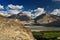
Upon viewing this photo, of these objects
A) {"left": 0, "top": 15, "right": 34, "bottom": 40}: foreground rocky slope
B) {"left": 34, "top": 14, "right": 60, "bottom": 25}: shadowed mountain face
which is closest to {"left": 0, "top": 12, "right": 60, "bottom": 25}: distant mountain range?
{"left": 34, "top": 14, "right": 60, "bottom": 25}: shadowed mountain face

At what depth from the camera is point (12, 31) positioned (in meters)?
3.95

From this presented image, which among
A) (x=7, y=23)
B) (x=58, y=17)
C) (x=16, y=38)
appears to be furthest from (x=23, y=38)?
(x=58, y=17)

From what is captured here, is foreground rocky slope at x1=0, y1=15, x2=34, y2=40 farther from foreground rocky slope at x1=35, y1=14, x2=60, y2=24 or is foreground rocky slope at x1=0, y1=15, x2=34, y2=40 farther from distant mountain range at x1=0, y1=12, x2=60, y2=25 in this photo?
foreground rocky slope at x1=35, y1=14, x2=60, y2=24

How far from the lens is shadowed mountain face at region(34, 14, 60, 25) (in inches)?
399

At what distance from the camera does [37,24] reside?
9.84 meters

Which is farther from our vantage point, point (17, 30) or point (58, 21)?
point (58, 21)

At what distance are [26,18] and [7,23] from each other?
6.29 m

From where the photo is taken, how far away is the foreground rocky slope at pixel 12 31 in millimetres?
3900

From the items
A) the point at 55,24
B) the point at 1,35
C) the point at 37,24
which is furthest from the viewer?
the point at 55,24

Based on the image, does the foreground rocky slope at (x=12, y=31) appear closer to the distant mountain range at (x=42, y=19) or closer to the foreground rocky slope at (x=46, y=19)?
the distant mountain range at (x=42, y=19)

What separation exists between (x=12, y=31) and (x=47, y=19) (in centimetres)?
718

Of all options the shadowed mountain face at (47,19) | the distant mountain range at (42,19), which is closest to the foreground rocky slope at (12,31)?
the distant mountain range at (42,19)

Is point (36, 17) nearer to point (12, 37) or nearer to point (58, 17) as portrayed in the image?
point (58, 17)

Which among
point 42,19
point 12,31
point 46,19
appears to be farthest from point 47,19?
point 12,31
